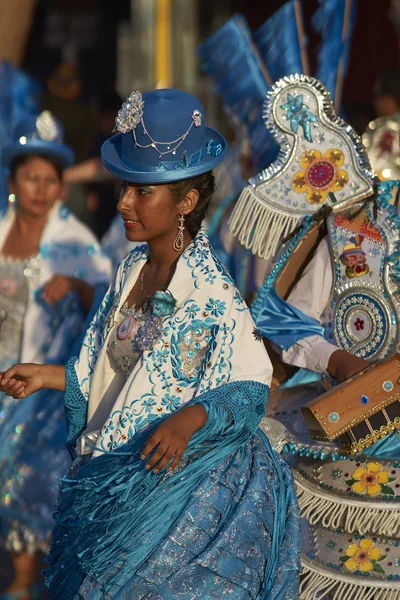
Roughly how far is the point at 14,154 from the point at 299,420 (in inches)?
113

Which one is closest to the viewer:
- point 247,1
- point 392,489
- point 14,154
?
point 392,489

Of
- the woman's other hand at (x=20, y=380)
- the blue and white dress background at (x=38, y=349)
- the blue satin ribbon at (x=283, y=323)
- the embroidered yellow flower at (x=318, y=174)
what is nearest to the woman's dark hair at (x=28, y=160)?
the blue and white dress background at (x=38, y=349)

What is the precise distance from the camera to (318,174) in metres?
4.51

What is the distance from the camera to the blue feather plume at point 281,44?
5812 millimetres

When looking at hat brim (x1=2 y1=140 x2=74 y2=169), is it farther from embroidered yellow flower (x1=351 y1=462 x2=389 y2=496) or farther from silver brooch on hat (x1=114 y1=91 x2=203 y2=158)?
embroidered yellow flower (x1=351 y1=462 x2=389 y2=496)

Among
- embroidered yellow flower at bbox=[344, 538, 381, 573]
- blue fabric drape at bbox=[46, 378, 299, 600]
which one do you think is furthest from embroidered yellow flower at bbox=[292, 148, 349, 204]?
embroidered yellow flower at bbox=[344, 538, 381, 573]

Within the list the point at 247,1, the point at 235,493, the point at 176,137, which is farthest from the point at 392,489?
A: the point at 247,1

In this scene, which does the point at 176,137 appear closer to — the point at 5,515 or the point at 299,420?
the point at 299,420

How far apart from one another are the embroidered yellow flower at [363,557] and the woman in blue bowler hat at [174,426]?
458 millimetres

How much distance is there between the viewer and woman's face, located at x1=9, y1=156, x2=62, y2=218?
6332mm

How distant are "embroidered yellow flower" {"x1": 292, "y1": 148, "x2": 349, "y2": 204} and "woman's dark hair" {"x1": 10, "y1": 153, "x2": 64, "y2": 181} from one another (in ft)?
7.41

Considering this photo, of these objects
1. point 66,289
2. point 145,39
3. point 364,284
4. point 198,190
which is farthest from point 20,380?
point 145,39

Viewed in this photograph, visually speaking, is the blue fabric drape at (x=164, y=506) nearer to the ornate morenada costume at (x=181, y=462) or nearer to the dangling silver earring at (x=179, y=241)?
the ornate morenada costume at (x=181, y=462)

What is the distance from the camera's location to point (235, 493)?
11.7ft
